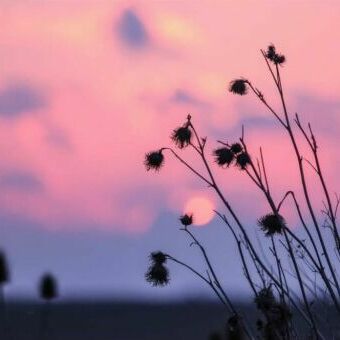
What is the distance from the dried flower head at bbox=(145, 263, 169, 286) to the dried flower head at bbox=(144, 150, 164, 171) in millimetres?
817

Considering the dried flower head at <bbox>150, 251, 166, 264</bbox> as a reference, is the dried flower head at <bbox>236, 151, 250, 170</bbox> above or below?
above

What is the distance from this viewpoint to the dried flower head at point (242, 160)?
7.71m

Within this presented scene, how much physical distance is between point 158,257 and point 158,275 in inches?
5.8

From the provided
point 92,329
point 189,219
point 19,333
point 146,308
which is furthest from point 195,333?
point 189,219

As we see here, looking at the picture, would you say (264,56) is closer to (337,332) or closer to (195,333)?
(337,332)

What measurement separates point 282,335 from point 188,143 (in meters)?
1.87

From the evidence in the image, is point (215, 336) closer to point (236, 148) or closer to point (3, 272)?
point (236, 148)

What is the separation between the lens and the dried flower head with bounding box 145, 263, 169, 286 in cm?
767

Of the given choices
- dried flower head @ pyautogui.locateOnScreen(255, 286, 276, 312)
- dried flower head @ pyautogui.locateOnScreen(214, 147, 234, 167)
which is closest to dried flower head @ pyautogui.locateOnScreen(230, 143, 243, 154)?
dried flower head @ pyautogui.locateOnScreen(214, 147, 234, 167)

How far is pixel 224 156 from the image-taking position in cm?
782

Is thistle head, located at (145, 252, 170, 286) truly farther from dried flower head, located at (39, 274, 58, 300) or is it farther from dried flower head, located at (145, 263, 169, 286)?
dried flower head, located at (39, 274, 58, 300)

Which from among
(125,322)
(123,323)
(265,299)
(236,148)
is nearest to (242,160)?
(236,148)

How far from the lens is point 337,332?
25.6 feet

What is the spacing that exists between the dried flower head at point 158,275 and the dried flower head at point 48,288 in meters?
2.80
